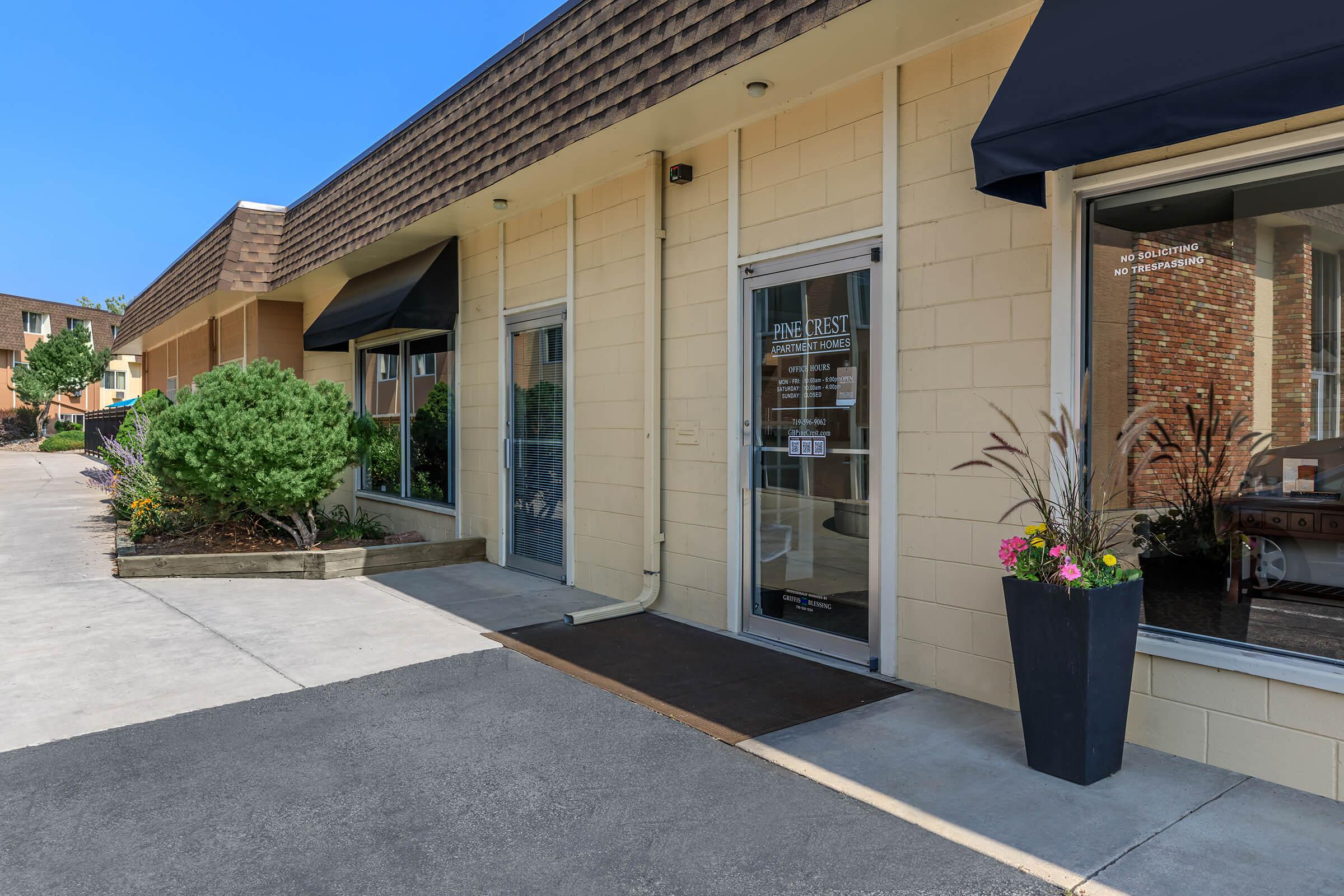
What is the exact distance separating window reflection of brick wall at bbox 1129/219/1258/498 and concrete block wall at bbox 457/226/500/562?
18.7 feet

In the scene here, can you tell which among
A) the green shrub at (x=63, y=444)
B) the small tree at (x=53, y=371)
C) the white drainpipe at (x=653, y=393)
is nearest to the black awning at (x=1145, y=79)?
the white drainpipe at (x=653, y=393)

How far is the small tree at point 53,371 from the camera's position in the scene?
41969 millimetres

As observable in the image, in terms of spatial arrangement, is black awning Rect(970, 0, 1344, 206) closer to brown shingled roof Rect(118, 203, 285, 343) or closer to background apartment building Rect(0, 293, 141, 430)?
brown shingled roof Rect(118, 203, 285, 343)

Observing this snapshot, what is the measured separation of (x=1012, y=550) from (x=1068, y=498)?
1.03 ft

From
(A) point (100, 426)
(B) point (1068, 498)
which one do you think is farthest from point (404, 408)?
(A) point (100, 426)

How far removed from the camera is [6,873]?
2791 mm

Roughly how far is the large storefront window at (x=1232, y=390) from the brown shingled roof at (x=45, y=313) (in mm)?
51581

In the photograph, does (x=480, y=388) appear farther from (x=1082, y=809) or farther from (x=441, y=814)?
(x=1082, y=809)

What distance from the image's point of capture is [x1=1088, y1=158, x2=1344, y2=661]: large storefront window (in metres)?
→ 3.46

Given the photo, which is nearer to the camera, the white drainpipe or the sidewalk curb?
the sidewalk curb

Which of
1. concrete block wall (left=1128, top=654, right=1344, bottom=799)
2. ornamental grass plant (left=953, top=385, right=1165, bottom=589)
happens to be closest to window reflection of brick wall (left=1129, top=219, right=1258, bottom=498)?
ornamental grass plant (left=953, top=385, right=1165, bottom=589)

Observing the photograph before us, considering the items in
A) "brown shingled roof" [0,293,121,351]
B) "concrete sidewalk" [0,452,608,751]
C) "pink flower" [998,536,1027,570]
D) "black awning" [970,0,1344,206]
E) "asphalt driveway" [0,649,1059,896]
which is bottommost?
"asphalt driveway" [0,649,1059,896]

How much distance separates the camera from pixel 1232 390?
3.77m

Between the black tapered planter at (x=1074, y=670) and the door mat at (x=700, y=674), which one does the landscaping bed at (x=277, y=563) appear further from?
the black tapered planter at (x=1074, y=670)
